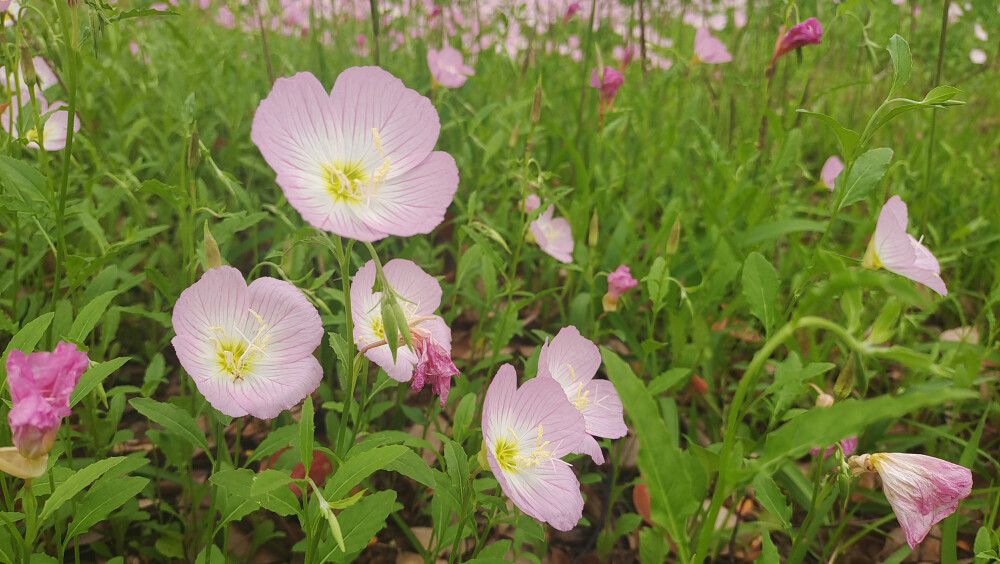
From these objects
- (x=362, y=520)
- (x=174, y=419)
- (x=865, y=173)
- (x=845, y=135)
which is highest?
(x=845, y=135)

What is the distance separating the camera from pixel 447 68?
2.66 meters

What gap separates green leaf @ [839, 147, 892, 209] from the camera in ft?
4.66

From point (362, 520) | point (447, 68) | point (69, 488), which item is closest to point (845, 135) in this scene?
point (362, 520)

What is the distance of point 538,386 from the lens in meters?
1.09

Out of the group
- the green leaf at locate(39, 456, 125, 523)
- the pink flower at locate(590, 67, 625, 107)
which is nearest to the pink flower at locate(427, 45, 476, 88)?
the pink flower at locate(590, 67, 625, 107)

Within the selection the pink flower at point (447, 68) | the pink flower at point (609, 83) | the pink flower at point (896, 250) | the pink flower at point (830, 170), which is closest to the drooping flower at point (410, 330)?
the pink flower at point (896, 250)

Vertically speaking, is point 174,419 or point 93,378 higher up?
point 93,378

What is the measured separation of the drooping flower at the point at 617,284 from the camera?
1.76 m

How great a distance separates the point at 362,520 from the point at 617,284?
38.0 inches

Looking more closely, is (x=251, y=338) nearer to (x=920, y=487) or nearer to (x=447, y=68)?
(x=920, y=487)

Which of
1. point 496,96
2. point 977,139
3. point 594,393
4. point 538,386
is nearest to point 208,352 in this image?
point 538,386

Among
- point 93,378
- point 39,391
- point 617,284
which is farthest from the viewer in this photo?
point 617,284

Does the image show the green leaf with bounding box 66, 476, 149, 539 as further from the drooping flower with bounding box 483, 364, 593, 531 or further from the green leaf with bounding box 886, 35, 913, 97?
the green leaf with bounding box 886, 35, 913, 97

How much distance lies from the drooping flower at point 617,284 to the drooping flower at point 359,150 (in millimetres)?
833
